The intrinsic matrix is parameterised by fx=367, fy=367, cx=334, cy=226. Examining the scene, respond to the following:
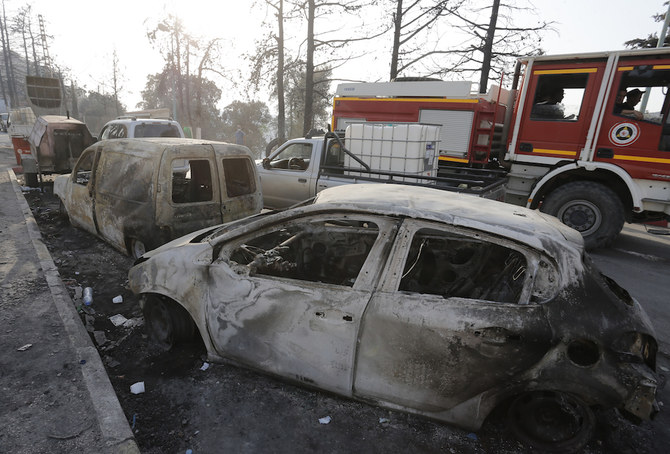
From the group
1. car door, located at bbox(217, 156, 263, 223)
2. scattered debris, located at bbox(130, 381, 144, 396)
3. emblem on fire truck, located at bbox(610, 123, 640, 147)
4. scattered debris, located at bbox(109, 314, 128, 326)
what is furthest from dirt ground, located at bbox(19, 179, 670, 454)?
emblem on fire truck, located at bbox(610, 123, 640, 147)

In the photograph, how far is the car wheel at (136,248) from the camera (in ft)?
16.0

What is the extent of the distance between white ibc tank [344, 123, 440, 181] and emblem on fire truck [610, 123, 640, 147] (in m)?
3.00

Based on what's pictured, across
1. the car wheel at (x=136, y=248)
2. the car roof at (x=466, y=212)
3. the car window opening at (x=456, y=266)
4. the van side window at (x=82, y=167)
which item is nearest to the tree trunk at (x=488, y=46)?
the car window opening at (x=456, y=266)

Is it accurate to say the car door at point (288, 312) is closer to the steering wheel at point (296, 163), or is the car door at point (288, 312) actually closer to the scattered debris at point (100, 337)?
the scattered debris at point (100, 337)

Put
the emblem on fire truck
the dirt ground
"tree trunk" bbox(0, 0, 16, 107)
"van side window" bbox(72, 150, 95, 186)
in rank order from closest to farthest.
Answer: the dirt ground → "van side window" bbox(72, 150, 95, 186) → the emblem on fire truck → "tree trunk" bbox(0, 0, 16, 107)

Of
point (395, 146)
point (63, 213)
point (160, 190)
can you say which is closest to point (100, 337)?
point (160, 190)

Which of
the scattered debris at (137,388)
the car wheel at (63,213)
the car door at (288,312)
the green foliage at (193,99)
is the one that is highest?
the green foliage at (193,99)

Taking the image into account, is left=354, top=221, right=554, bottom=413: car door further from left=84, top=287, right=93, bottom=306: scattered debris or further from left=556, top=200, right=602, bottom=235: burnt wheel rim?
left=556, top=200, right=602, bottom=235: burnt wheel rim

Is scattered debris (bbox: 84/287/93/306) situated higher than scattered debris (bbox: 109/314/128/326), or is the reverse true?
scattered debris (bbox: 84/287/93/306)

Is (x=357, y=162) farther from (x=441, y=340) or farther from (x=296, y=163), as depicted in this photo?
(x=441, y=340)

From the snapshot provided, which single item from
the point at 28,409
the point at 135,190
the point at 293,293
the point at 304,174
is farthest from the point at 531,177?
the point at 28,409

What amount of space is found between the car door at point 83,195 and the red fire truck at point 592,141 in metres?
7.49

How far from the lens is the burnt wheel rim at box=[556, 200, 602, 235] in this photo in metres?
6.83

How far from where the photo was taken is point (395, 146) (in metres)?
6.81
